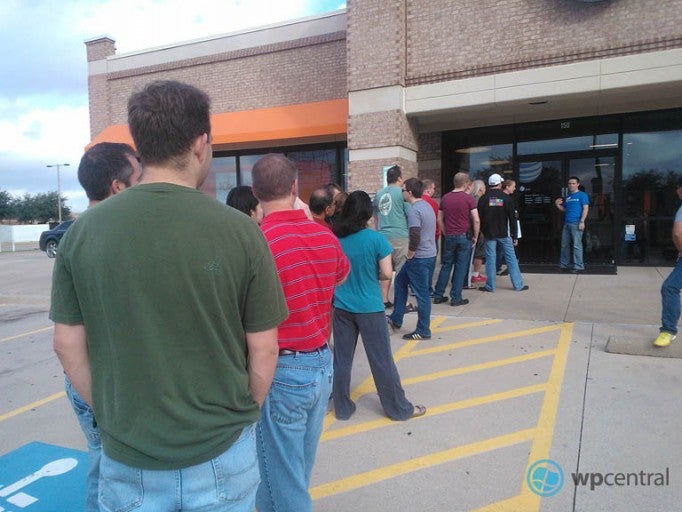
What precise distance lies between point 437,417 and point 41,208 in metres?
75.4

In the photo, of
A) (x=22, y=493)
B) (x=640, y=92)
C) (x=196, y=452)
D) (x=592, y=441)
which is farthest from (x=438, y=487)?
(x=640, y=92)

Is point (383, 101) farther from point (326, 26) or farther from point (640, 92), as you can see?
point (640, 92)

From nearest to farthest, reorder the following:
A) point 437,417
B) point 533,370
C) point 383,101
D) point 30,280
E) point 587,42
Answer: point 437,417 < point 533,370 < point 587,42 < point 383,101 < point 30,280

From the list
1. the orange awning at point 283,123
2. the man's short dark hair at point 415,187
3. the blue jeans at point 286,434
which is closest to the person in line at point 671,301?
the man's short dark hair at point 415,187

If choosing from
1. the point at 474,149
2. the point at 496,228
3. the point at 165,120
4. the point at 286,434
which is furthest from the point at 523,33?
the point at 165,120

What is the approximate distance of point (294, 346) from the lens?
2230 millimetres

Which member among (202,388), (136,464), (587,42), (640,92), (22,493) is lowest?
(22,493)

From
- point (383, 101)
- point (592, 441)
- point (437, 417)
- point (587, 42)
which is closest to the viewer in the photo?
point (592, 441)

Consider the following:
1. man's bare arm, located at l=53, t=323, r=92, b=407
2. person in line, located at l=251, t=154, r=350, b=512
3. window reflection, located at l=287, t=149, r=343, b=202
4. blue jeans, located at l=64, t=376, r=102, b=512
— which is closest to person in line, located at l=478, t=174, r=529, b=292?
window reflection, located at l=287, t=149, r=343, b=202

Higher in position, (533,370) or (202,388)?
(202,388)

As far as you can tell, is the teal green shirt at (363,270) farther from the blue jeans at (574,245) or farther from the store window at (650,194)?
the store window at (650,194)

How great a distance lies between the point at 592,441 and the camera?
3.41 metres

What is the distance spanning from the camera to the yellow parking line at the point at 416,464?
121 inches

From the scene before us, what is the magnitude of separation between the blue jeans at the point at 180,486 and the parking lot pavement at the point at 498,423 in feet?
5.41
